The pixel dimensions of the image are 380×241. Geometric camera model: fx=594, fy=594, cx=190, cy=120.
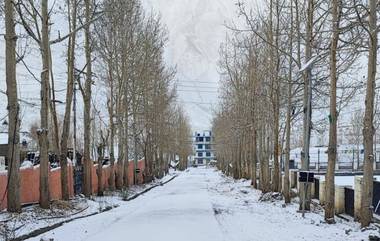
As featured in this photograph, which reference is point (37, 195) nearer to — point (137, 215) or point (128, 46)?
point (137, 215)

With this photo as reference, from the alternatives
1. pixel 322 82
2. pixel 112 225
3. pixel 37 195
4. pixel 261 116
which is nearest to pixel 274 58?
pixel 322 82

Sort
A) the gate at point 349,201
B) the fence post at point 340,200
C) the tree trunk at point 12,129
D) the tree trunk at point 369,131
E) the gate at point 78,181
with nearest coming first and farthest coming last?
the tree trunk at point 369,131 → the tree trunk at point 12,129 → the gate at point 349,201 → the fence post at point 340,200 → the gate at point 78,181

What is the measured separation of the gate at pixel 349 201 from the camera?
1994 centimetres

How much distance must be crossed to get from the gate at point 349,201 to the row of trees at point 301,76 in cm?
154

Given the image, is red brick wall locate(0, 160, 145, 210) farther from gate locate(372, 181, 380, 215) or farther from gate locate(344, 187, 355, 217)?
gate locate(372, 181, 380, 215)

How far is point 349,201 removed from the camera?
67.1 feet

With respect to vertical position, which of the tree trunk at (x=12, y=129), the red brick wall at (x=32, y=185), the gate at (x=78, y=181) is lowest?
the gate at (x=78, y=181)

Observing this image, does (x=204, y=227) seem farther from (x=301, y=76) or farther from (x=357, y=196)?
(x=301, y=76)

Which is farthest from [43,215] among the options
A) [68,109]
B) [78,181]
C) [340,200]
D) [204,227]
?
[78,181]

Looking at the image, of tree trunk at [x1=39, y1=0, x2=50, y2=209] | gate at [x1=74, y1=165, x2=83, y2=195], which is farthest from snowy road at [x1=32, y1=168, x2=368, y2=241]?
gate at [x1=74, y1=165, x2=83, y2=195]

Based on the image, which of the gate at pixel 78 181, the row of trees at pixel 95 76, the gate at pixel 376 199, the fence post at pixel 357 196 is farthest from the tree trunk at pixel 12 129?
the gate at pixel 78 181

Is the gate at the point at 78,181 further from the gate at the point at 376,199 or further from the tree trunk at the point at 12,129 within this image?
the gate at the point at 376,199

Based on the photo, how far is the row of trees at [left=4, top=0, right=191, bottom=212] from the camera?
1892 centimetres

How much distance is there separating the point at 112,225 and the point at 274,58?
16379 mm
